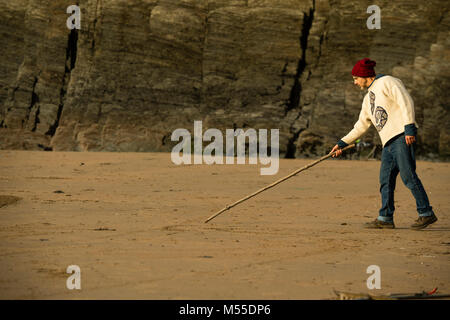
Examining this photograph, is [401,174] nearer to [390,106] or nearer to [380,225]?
[380,225]

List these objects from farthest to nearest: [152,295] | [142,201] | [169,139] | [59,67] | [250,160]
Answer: [59,67] < [169,139] < [250,160] < [142,201] < [152,295]

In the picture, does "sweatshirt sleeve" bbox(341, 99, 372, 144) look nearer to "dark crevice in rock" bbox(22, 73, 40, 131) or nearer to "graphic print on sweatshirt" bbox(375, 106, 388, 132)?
"graphic print on sweatshirt" bbox(375, 106, 388, 132)

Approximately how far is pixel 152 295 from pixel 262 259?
1314mm

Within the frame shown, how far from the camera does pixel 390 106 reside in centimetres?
676

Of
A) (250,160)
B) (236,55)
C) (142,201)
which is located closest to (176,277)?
(142,201)

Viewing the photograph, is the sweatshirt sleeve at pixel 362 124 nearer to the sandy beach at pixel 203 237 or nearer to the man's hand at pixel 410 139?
the man's hand at pixel 410 139

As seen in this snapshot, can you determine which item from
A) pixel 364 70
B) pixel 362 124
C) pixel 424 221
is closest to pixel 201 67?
pixel 362 124

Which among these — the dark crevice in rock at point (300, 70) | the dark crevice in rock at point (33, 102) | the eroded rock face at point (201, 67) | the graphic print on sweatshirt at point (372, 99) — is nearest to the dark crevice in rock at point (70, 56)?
the eroded rock face at point (201, 67)

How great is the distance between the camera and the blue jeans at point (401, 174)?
21.6 feet

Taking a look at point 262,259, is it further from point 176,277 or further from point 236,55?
point 236,55

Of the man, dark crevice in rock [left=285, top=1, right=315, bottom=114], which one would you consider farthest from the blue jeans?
dark crevice in rock [left=285, top=1, right=315, bottom=114]

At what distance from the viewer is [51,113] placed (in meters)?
15.7

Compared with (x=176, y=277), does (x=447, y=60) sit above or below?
above

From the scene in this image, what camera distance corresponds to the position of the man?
21.5 ft
